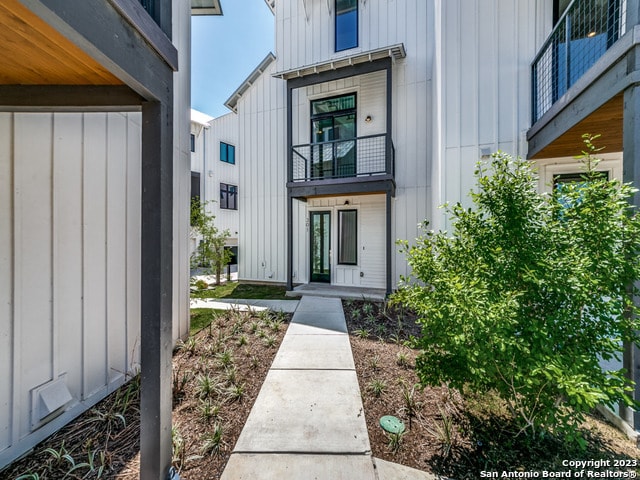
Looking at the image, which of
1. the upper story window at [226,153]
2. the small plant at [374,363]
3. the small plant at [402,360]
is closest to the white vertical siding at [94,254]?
the small plant at [374,363]

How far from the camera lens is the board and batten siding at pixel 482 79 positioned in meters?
5.28

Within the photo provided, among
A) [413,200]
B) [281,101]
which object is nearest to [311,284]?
[413,200]

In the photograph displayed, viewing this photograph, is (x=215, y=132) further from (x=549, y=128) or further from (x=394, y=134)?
(x=549, y=128)

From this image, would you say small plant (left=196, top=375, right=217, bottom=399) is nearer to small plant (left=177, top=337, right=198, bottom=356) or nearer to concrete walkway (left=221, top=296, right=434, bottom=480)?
concrete walkway (left=221, top=296, right=434, bottom=480)

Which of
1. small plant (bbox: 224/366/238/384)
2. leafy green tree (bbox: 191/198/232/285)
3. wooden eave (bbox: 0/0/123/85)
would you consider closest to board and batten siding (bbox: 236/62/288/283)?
leafy green tree (bbox: 191/198/232/285)

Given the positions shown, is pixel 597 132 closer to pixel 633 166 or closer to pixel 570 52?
pixel 570 52

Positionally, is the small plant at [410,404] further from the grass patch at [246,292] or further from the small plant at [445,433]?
the grass patch at [246,292]

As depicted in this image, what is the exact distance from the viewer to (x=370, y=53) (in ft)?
23.3

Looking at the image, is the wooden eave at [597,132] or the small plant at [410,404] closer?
the small plant at [410,404]

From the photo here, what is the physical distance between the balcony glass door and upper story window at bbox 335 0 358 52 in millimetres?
1551

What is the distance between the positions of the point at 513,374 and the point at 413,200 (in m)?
6.23

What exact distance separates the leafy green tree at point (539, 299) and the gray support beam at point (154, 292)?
2.00 meters

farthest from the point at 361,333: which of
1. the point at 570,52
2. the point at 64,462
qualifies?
the point at 570,52

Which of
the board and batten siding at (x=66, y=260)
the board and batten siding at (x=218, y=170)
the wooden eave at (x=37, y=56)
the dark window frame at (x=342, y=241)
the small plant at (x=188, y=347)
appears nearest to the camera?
the wooden eave at (x=37, y=56)
